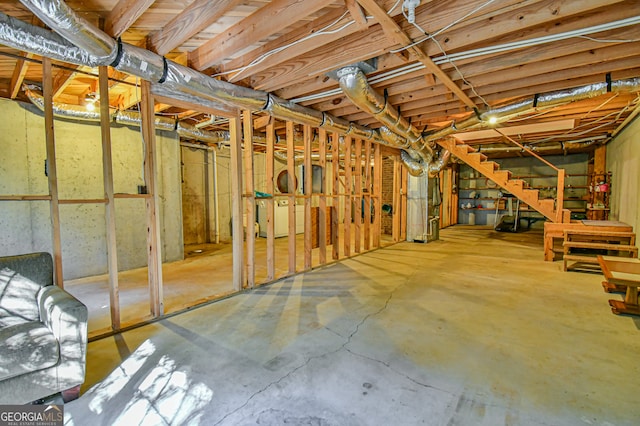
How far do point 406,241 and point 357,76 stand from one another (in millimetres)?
4828

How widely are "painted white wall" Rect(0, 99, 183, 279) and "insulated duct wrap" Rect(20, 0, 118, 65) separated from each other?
269 centimetres

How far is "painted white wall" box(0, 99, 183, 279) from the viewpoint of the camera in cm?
365

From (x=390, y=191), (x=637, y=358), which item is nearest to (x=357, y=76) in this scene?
(x=637, y=358)

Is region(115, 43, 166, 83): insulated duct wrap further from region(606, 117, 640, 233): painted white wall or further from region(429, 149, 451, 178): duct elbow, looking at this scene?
region(606, 117, 640, 233): painted white wall

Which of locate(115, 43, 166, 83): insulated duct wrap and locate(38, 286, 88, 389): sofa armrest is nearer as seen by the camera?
locate(38, 286, 88, 389): sofa armrest

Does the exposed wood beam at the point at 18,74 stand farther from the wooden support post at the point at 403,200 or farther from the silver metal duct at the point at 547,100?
the wooden support post at the point at 403,200

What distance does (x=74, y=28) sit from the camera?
168cm

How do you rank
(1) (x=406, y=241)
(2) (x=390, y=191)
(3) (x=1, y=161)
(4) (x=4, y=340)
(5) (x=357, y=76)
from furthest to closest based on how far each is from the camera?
(2) (x=390, y=191) < (1) (x=406, y=241) < (3) (x=1, y=161) < (5) (x=357, y=76) < (4) (x=4, y=340)

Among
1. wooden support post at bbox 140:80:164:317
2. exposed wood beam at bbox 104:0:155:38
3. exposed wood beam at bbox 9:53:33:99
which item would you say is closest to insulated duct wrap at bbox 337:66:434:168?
exposed wood beam at bbox 104:0:155:38

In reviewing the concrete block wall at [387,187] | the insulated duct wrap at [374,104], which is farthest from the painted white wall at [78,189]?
the concrete block wall at [387,187]

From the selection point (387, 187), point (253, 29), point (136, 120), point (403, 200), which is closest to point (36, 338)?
point (253, 29)

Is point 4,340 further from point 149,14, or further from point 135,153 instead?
point 135,153

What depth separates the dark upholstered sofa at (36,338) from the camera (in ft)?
4.96

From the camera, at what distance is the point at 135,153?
15.5 ft
